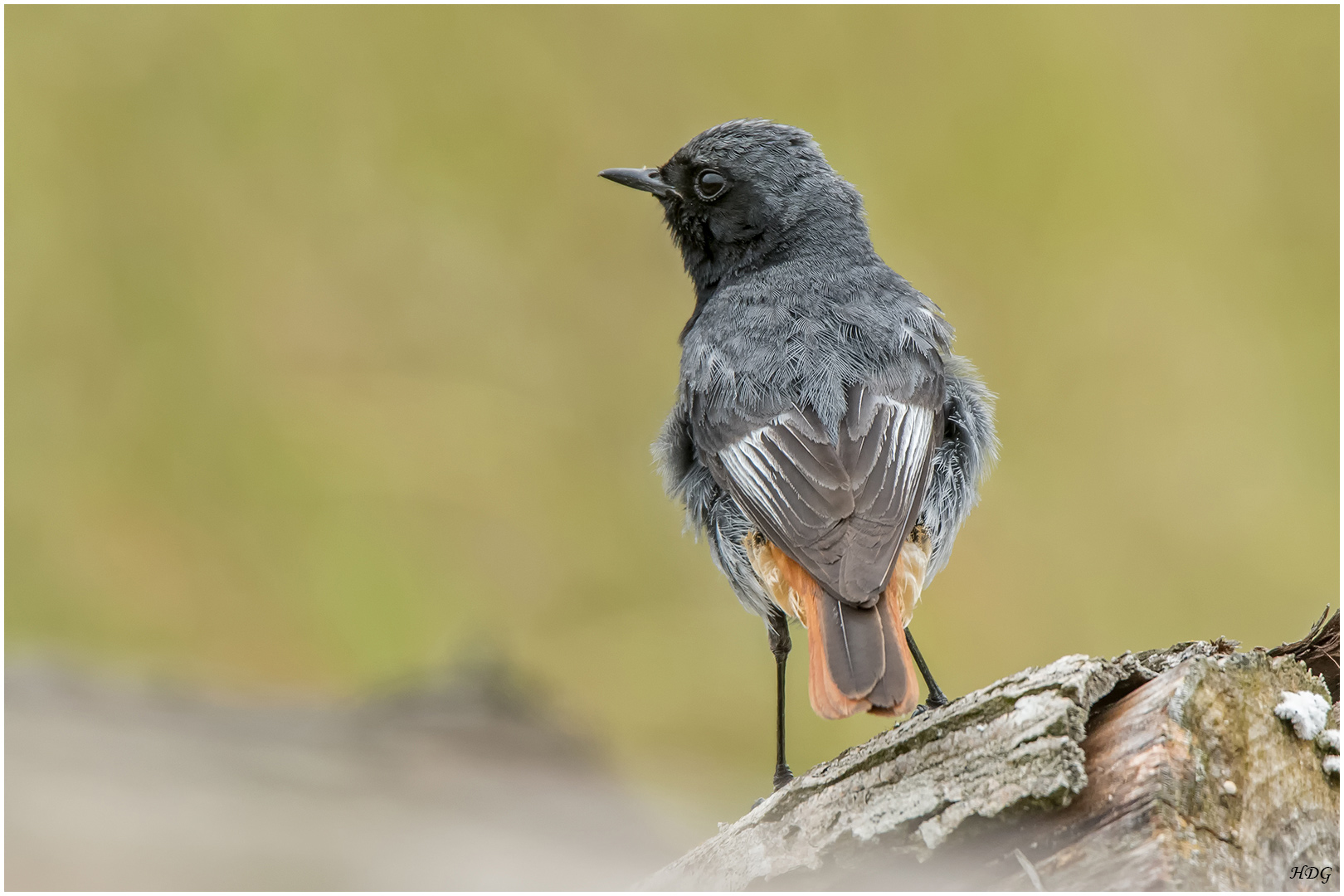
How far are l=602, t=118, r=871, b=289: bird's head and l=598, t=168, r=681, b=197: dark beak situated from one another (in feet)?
0.12

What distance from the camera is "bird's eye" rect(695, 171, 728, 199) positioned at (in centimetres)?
467

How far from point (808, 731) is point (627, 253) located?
2799 mm

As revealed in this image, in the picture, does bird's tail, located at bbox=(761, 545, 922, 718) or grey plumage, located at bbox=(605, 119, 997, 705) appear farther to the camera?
grey plumage, located at bbox=(605, 119, 997, 705)

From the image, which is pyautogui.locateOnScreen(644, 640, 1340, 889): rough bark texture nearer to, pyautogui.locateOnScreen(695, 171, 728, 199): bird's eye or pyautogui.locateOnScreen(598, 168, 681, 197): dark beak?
pyautogui.locateOnScreen(695, 171, 728, 199): bird's eye

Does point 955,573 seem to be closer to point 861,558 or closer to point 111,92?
point 861,558

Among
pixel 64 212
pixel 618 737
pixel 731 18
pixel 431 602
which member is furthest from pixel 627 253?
pixel 64 212

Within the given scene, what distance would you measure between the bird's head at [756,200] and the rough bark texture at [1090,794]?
2.46 meters

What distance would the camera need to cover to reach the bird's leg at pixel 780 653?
4.17 meters

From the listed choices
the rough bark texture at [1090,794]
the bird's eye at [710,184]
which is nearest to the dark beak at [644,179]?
the bird's eye at [710,184]

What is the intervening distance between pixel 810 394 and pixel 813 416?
0.31ft

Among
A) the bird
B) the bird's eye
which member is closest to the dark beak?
the bird

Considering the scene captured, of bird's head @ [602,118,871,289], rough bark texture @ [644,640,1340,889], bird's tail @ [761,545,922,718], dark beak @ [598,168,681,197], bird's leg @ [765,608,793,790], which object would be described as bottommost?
rough bark texture @ [644,640,1340,889]

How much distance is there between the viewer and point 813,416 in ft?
11.7

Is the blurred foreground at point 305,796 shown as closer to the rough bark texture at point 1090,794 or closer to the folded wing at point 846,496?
the rough bark texture at point 1090,794
